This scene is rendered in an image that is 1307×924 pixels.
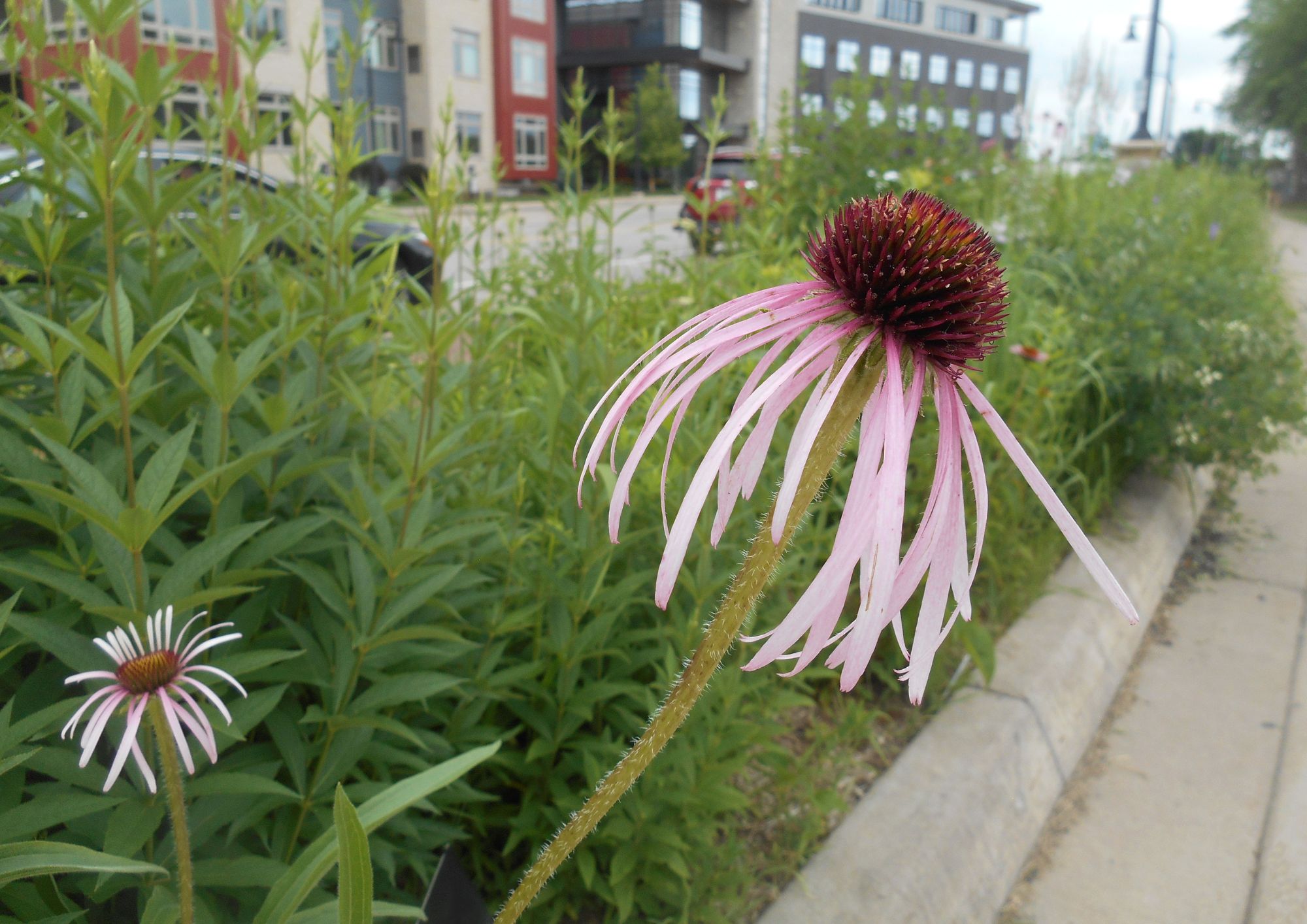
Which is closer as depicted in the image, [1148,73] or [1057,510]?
[1057,510]

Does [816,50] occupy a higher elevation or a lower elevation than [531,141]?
higher

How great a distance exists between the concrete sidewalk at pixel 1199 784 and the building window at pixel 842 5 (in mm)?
49865

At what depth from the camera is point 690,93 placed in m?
44.4

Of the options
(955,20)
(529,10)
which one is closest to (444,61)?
(529,10)

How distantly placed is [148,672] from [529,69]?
4063cm

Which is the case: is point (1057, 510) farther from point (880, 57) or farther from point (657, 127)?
point (880, 57)

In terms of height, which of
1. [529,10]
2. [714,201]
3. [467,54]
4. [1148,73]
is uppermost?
[529,10]

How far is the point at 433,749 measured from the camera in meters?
1.44

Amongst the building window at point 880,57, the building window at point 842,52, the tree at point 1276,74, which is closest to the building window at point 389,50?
the building window at point 842,52

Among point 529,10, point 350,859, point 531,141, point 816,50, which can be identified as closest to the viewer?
point 350,859

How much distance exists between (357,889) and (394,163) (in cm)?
3733

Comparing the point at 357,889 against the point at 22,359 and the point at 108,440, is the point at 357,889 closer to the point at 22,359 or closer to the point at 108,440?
the point at 108,440

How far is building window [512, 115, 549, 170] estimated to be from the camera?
38.2 metres

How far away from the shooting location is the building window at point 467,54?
115 feet
